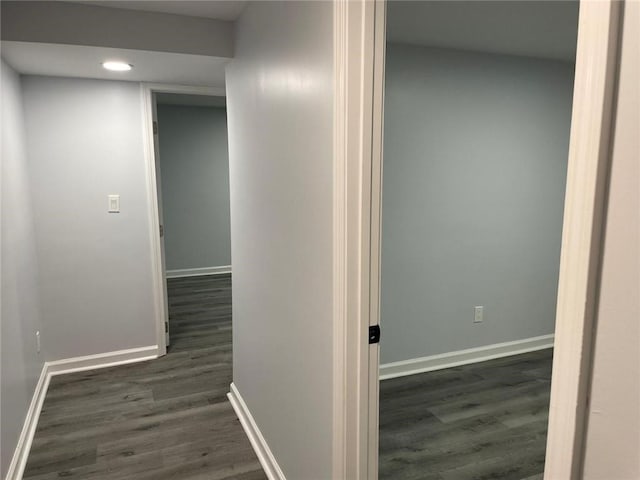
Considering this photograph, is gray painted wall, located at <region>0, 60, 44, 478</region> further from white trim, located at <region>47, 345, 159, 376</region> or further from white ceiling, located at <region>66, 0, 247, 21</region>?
white ceiling, located at <region>66, 0, 247, 21</region>

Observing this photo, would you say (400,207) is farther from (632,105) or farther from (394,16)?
(632,105)

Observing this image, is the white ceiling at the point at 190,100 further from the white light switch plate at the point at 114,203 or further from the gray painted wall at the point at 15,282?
the gray painted wall at the point at 15,282

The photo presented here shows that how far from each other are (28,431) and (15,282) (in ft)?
2.79

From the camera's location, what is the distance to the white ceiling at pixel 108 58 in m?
2.45

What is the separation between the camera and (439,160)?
3.25m

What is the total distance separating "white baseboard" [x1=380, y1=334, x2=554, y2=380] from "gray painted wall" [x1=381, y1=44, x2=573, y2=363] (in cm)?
5

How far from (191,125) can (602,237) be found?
6.19 meters

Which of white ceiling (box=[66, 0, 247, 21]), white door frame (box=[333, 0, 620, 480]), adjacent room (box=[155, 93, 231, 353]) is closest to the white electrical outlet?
white door frame (box=[333, 0, 620, 480])

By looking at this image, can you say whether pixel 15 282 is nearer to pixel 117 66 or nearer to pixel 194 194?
pixel 117 66

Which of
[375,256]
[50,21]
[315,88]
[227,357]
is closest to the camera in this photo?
[375,256]

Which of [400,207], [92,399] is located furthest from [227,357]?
[400,207]

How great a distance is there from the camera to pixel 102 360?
3.62 m

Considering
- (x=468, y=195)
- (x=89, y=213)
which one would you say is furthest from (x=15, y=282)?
(x=468, y=195)

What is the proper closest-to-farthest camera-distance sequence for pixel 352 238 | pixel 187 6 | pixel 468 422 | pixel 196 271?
pixel 352 238 < pixel 187 6 < pixel 468 422 < pixel 196 271
